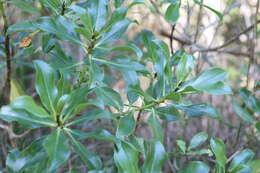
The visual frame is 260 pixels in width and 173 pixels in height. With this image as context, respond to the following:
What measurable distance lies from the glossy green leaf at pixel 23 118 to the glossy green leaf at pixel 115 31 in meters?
0.25

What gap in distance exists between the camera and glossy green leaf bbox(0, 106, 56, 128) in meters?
0.75

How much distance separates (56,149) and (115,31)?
34 cm

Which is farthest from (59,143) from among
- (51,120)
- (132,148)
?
(132,148)


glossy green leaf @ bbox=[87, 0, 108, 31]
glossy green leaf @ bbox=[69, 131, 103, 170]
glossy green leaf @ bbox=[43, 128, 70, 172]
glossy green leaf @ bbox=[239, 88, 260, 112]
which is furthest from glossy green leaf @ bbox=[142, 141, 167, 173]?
glossy green leaf @ bbox=[239, 88, 260, 112]

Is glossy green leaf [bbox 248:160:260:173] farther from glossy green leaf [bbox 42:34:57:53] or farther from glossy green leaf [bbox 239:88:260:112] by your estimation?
glossy green leaf [bbox 42:34:57:53]

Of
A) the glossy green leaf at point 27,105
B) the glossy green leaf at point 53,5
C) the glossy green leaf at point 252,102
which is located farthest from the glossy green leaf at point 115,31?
the glossy green leaf at point 252,102

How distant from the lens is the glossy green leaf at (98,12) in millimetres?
900

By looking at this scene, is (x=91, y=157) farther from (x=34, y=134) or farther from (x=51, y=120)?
(x=34, y=134)

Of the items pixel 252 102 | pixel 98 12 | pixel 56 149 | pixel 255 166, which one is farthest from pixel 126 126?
pixel 252 102

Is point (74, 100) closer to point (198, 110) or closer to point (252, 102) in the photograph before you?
point (198, 110)

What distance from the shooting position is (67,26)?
0.89 m

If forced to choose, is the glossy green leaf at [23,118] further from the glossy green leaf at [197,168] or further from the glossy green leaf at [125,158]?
the glossy green leaf at [197,168]

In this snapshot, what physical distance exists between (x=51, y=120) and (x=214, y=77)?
0.42 metres

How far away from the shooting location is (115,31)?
90 cm
